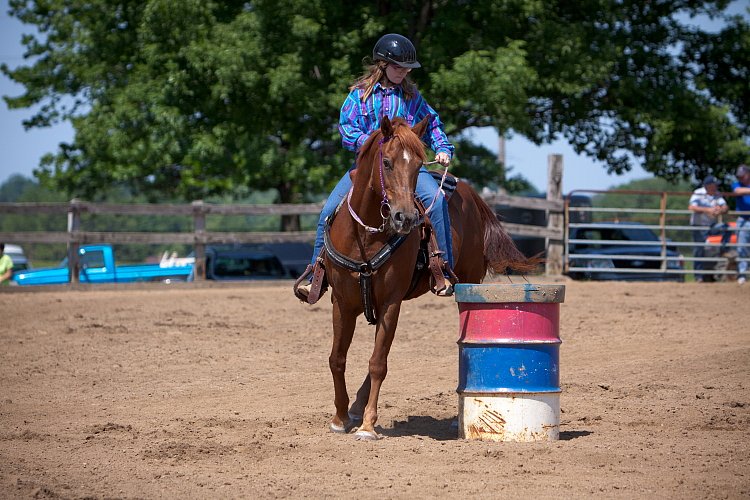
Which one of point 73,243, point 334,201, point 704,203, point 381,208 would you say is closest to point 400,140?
point 381,208

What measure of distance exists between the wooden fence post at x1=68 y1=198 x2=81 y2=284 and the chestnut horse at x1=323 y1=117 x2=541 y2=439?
11411 mm

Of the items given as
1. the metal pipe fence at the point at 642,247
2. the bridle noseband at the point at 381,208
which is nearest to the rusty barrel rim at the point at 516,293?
the bridle noseband at the point at 381,208

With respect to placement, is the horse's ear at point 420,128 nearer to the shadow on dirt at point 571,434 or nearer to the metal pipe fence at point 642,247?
the shadow on dirt at point 571,434

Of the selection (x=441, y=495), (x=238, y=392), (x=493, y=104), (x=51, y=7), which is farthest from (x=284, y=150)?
(x=441, y=495)

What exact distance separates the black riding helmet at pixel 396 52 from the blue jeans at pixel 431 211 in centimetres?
76

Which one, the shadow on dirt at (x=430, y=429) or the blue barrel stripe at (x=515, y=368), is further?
the shadow on dirt at (x=430, y=429)

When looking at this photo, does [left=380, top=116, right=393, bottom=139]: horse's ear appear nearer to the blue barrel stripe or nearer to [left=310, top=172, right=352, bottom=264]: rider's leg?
[left=310, top=172, right=352, bottom=264]: rider's leg

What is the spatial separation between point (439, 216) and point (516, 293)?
123 cm

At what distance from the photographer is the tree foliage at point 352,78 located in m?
20.1

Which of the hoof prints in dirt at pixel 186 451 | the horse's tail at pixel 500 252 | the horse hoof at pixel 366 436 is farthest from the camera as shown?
the horse's tail at pixel 500 252

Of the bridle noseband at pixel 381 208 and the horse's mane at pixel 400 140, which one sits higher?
the horse's mane at pixel 400 140

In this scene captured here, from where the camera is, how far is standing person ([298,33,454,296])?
6484mm

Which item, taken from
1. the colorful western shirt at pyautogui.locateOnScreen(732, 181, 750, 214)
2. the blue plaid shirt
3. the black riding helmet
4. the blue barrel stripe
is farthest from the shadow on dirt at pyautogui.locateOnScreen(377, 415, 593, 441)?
the colorful western shirt at pyautogui.locateOnScreen(732, 181, 750, 214)

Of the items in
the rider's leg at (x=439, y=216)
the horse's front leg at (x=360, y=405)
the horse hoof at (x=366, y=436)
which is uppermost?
the rider's leg at (x=439, y=216)
